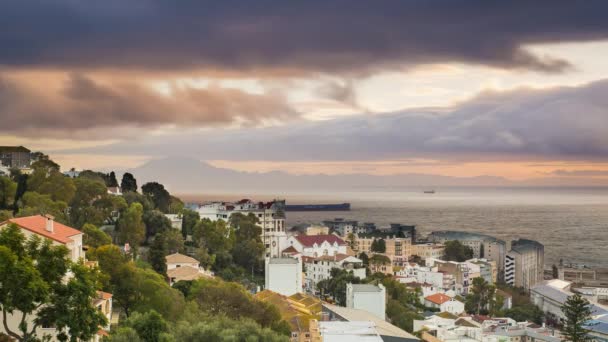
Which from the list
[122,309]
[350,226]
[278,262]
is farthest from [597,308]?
[350,226]

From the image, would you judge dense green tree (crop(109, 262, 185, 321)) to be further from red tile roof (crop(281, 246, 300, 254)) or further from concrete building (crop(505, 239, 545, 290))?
concrete building (crop(505, 239, 545, 290))

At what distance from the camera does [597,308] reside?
4284 cm

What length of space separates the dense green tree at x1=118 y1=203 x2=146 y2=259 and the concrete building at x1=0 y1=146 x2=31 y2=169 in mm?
18172

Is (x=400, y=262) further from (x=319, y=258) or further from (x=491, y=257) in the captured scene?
(x=491, y=257)

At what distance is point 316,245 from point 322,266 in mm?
4139

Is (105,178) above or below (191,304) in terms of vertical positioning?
above

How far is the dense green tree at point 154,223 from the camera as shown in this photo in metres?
34.8

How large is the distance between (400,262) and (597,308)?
17.3 m

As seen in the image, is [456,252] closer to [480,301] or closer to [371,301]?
[480,301]

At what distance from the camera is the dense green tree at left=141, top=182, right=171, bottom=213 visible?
1738 inches

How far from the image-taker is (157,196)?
4559 centimetres

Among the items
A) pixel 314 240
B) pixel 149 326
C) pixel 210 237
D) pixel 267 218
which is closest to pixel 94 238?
pixel 149 326

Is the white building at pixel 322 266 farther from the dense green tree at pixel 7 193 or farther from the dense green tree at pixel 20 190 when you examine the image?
the dense green tree at pixel 7 193

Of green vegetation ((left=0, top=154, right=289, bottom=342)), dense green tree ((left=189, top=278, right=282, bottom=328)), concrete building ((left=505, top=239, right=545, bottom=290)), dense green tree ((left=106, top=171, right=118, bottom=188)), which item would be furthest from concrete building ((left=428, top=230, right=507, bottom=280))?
dense green tree ((left=189, top=278, right=282, bottom=328))
